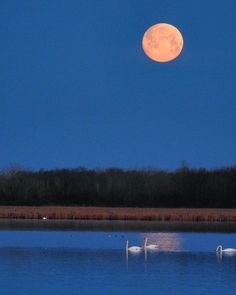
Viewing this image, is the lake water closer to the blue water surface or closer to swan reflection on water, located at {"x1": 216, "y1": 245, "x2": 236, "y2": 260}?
the blue water surface

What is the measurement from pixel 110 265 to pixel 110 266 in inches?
9.2

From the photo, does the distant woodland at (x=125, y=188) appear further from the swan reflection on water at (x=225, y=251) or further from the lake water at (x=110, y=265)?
the swan reflection on water at (x=225, y=251)

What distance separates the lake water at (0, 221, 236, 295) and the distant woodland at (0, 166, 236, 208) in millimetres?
A: 23275

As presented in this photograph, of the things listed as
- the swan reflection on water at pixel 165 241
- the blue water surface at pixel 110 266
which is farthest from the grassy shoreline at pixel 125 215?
the blue water surface at pixel 110 266

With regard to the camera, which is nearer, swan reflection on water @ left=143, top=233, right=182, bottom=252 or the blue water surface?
the blue water surface

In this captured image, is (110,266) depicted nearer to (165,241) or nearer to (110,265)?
(110,265)

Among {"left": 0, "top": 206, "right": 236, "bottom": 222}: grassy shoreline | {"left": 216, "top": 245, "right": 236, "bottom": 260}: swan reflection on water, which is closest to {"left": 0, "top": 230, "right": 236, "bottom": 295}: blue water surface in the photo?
{"left": 216, "top": 245, "right": 236, "bottom": 260}: swan reflection on water

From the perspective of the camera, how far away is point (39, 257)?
2678 cm

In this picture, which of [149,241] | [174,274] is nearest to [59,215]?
[149,241]

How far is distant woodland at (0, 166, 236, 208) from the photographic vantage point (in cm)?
6106

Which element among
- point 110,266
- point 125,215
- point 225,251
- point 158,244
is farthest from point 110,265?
point 125,215

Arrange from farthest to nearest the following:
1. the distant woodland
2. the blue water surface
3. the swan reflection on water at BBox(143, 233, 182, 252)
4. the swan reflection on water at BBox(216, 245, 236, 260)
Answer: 1. the distant woodland
2. the swan reflection on water at BBox(143, 233, 182, 252)
3. the swan reflection on water at BBox(216, 245, 236, 260)
4. the blue water surface

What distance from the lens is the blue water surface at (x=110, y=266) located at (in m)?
20.2

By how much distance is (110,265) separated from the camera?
80.9 feet
